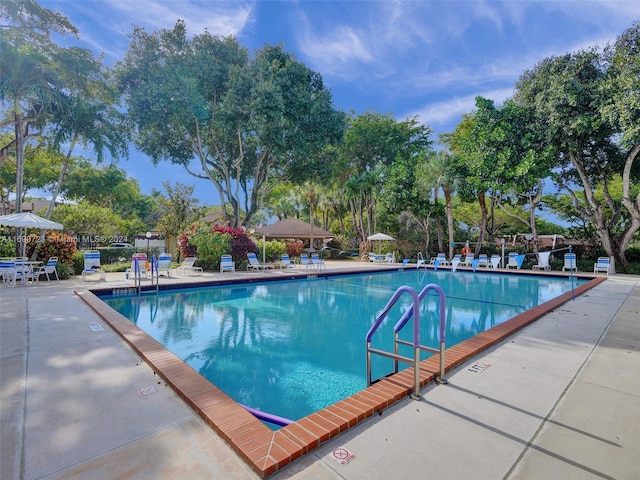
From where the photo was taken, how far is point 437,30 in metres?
13.4

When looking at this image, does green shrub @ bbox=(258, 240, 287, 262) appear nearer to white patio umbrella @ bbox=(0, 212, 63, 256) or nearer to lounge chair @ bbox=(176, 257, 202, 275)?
lounge chair @ bbox=(176, 257, 202, 275)

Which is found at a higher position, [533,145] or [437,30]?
[437,30]

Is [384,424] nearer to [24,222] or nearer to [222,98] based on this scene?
[24,222]

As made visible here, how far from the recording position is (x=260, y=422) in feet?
8.57

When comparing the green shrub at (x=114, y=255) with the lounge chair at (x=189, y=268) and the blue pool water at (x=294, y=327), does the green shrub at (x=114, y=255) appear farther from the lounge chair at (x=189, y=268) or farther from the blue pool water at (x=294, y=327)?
the blue pool water at (x=294, y=327)

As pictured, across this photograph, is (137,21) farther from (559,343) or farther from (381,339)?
(559,343)

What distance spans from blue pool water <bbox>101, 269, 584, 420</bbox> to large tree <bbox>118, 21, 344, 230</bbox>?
27.3ft

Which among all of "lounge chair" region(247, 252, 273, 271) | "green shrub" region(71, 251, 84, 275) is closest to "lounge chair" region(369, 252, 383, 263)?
"lounge chair" region(247, 252, 273, 271)

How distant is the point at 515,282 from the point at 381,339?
1093 cm

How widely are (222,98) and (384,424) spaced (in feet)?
57.9

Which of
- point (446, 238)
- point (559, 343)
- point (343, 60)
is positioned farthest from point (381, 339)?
point (446, 238)

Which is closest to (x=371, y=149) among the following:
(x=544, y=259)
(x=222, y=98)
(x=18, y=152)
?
(x=222, y=98)

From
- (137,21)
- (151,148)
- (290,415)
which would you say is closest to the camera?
(290,415)

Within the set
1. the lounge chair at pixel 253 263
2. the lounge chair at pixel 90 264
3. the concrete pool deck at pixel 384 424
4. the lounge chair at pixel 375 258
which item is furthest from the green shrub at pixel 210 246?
the lounge chair at pixel 375 258
